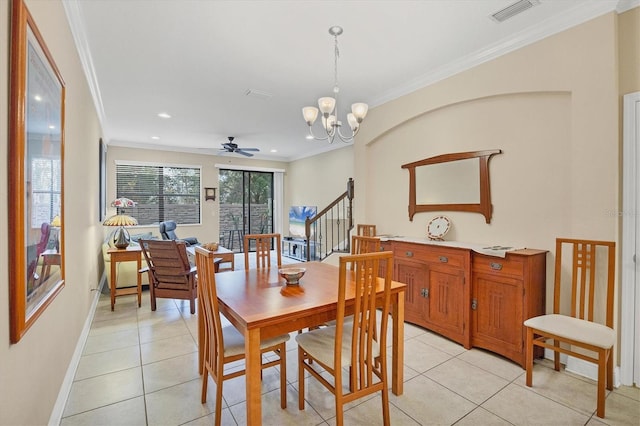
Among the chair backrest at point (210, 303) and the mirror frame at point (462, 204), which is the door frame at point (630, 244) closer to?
the mirror frame at point (462, 204)

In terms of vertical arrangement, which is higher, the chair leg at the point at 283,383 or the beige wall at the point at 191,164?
the beige wall at the point at 191,164

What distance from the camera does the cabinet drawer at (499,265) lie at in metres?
2.59

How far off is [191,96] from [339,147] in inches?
143

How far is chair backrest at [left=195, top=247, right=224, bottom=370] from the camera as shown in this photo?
1.80 m

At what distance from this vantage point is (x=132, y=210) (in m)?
6.87

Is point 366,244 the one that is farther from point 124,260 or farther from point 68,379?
point 124,260

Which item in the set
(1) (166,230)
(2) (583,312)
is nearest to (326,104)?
(2) (583,312)

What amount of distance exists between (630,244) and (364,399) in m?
2.27

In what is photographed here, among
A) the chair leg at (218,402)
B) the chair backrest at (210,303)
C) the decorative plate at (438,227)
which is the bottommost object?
the chair leg at (218,402)

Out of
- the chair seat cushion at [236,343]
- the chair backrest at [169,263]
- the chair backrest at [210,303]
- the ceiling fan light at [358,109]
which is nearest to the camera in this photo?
the chair backrest at [210,303]

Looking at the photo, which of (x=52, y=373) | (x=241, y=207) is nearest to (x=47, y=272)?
(x=52, y=373)

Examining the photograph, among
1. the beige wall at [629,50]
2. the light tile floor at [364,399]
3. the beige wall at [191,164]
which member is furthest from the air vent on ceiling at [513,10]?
the beige wall at [191,164]

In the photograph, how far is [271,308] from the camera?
1.77 m

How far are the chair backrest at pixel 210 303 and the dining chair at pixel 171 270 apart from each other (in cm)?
181
